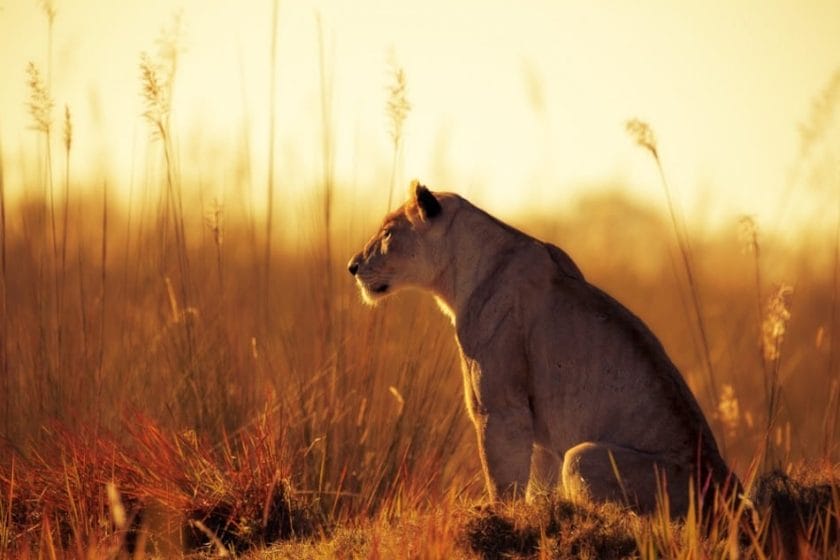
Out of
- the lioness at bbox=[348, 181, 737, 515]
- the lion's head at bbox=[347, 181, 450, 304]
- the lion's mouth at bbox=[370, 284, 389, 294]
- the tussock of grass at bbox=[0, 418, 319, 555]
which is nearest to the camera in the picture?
the lioness at bbox=[348, 181, 737, 515]

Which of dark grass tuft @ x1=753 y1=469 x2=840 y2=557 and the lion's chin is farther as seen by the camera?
the lion's chin

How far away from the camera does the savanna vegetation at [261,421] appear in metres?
4.93

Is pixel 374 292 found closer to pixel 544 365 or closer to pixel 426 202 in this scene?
pixel 426 202

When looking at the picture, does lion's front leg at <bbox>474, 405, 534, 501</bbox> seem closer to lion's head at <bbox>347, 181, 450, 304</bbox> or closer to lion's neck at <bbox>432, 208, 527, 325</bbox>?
lion's neck at <bbox>432, 208, 527, 325</bbox>

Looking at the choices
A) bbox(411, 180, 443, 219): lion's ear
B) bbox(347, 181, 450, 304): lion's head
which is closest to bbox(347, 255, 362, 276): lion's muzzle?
bbox(347, 181, 450, 304): lion's head

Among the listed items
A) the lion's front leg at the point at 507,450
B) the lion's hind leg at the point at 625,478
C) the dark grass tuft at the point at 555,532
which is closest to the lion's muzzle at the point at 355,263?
the lion's front leg at the point at 507,450

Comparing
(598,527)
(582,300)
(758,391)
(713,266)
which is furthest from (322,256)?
(713,266)

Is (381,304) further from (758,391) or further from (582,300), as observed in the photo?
(758,391)

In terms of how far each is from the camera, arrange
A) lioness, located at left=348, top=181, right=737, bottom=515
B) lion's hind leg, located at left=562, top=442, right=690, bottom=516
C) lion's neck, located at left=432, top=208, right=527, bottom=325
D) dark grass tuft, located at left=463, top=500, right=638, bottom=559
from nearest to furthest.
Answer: dark grass tuft, located at left=463, top=500, right=638, bottom=559 → lion's hind leg, located at left=562, top=442, right=690, bottom=516 → lioness, located at left=348, top=181, right=737, bottom=515 → lion's neck, located at left=432, top=208, right=527, bottom=325

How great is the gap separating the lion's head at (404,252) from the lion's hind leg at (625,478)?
58.4 inches

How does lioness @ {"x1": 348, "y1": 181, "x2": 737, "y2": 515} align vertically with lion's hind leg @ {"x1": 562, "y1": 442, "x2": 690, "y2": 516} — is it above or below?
above

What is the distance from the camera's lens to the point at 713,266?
1628 centimetres

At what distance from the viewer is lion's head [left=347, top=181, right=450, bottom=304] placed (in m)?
6.40

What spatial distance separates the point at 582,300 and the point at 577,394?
0.43 metres
